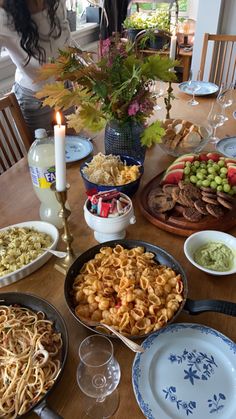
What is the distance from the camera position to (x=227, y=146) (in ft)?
5.04

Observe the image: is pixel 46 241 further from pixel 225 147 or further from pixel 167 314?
pixel 225 147

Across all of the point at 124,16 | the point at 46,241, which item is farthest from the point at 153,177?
the point at 124,16

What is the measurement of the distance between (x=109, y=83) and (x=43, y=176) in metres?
0.39

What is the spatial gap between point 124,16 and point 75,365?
3.99 metres

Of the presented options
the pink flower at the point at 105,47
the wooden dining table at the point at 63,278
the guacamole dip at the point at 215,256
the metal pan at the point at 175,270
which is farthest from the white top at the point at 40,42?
the guacamole dip at the point at 215,256

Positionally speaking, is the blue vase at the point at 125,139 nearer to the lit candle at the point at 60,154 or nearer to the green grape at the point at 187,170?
the green grape at the point at 187,170

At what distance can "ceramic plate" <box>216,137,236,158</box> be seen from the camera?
4.87 feet

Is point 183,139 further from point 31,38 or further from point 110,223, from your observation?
point 31,38

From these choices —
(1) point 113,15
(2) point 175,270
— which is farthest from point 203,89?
(1) point 113,15

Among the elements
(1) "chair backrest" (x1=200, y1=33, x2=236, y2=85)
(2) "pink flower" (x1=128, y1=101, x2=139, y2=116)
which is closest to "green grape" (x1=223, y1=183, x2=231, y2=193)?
(2) "pink flower" (x1=128, y1=101, x2=139, y2=116)

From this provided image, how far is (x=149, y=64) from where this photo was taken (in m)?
1.12

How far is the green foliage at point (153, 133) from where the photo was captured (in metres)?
1.16

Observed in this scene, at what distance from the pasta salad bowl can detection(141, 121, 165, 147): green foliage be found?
1.38 ft

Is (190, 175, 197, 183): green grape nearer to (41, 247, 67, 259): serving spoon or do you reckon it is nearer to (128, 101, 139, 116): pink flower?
(128, 101, 139, 116): pink flower
